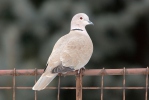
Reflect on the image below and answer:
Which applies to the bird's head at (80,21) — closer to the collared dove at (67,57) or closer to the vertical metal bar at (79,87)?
the collared dove at (67,57)

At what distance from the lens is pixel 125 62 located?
5.42 meters

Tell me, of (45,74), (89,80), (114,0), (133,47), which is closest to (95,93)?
(89,80)

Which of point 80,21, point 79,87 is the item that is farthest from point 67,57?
point 80,21

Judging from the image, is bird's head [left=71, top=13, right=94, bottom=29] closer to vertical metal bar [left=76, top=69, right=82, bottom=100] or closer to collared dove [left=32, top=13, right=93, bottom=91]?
collared dove [left=32, top=13, right=93, bottom=91]

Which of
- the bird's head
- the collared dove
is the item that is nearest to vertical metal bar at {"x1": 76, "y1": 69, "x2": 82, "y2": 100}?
the collared dove

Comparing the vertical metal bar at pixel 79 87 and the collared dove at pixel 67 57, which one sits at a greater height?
the collared dove at pixel 67 57

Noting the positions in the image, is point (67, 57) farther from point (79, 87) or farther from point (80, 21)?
point (80, 21)

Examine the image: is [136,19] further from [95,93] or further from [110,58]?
[95,93]

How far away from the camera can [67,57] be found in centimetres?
319

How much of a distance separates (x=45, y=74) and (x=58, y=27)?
91.4 inches

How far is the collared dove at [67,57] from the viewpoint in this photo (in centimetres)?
308

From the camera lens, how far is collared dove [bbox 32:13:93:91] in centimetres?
308

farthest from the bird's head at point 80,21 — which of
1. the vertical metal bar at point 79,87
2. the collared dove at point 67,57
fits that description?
the vertical metal bar at point 79,87

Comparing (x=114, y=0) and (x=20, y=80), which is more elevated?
(x=114, y=0)
